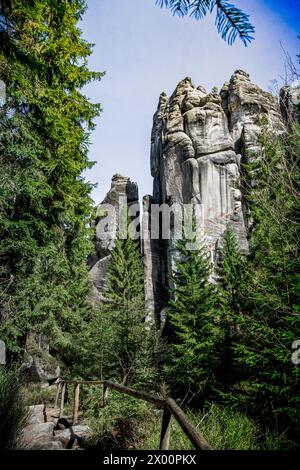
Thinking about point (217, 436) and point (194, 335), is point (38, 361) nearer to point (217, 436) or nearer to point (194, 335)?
point (217, 436)

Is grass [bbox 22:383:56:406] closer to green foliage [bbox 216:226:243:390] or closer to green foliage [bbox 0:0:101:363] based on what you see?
green foliage [bbox 0:0:101:363]

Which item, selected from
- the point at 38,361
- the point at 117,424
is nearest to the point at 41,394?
the point at 38,361

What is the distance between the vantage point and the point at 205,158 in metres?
32.7

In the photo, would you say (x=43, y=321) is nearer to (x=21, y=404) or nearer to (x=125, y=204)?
(x=21, y=404)

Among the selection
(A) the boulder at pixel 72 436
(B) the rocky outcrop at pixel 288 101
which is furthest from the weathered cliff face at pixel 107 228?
(A) the boulder at pixel 72 436

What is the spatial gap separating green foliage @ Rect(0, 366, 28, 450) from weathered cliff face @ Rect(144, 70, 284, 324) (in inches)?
1040

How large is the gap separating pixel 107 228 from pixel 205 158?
44.2ft

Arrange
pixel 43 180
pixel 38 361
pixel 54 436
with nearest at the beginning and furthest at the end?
pixel 54 436 < pixel 43 180 < pixel 38 361

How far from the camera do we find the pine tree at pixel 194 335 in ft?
54.5

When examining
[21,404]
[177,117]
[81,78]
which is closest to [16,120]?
[81,78]

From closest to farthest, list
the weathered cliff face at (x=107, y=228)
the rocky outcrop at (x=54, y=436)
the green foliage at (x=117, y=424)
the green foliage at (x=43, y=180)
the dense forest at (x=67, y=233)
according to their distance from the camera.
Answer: the rocky outcrop at (x=54, y=436) < the green foliage at (x=117, y=424) < the dense forest at (x=67, y=233) < the green foliage at (x=43, y=180) < the weathered cliff face at (x=107, y=228)

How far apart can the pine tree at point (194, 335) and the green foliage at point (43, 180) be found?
9.66 metres

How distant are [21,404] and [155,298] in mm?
27697

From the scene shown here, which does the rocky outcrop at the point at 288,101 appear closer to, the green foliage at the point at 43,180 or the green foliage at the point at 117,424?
the green foliage at the point at 43,180
